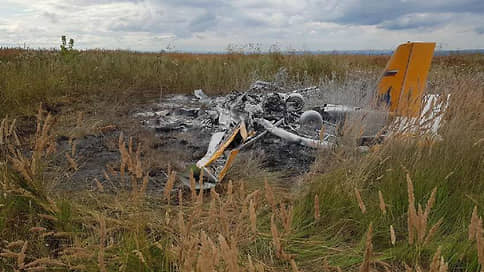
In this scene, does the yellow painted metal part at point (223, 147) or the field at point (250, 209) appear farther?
the yellow painted metal part at point (223, 147)

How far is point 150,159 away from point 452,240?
3.11 metres

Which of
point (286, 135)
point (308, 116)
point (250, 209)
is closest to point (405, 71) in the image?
point (308, 116)

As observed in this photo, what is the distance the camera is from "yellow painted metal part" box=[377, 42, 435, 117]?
14.2 feet

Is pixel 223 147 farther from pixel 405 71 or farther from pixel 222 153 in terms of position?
pixel 405 71

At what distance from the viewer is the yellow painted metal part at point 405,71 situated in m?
4.34

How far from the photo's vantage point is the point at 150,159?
405cm

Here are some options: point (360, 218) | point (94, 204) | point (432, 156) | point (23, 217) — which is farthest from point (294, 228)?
point (23, 217)

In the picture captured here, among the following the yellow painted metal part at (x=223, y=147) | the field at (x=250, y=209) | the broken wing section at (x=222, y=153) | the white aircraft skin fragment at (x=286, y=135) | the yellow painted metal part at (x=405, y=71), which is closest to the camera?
the field at (x=250, y=209)

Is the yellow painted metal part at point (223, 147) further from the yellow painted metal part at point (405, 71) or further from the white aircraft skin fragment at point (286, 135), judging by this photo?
the yellow painted metal part at point (405, 71)

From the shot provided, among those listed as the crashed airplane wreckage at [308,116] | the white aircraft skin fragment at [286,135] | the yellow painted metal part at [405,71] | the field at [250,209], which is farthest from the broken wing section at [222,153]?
the yellow painted metal part at [405,71]

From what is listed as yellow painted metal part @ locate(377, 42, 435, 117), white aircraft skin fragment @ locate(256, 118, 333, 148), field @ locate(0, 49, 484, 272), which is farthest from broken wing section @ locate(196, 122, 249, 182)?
yellow painted metal part @ locate(377, 42, 435, 117)

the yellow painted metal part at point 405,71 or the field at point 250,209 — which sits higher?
the yellow painted metal part at point 405,71

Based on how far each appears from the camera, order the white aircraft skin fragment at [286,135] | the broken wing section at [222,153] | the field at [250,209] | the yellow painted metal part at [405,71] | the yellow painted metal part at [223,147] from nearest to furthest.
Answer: the field at [250,209]
the broken wing section at [222,153]
the yellow painted metal part at [223,147]
the white aircraft skin fragment at [286,135]
the yellow painted metal part at [405,71]

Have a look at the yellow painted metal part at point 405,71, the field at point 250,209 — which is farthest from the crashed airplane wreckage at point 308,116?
the field at point 250,209
